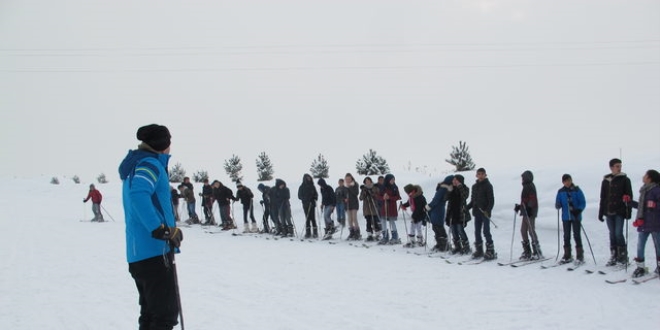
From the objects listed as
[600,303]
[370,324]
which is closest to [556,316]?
[600,303]

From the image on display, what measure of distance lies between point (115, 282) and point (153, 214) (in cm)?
601

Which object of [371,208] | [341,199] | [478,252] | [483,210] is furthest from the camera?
[341,199]

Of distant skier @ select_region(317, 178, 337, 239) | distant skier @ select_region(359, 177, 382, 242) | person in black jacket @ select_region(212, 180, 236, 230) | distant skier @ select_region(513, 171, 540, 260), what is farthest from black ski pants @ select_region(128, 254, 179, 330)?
person in black jacket @ select_region(212, 180, 236, 230)

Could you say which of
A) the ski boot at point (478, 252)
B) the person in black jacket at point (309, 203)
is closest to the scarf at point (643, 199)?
the ski boot at point (478, 252)

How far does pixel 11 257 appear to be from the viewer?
12961mm

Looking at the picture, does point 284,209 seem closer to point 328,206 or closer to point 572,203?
point 328,206

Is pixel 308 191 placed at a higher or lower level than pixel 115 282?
higher

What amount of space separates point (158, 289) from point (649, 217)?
8.20 metres

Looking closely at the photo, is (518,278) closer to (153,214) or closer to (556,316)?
(556,316)

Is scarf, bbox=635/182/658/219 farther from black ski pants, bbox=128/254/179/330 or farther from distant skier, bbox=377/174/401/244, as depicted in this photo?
black ski pants, bbox=128/254/179/330

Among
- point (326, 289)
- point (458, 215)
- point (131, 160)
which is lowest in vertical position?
point (326, 289)

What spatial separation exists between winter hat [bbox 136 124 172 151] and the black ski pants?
3.02 feet

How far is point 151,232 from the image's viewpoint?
422 cm

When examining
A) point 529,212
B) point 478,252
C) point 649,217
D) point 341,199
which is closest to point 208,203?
point 341,199
